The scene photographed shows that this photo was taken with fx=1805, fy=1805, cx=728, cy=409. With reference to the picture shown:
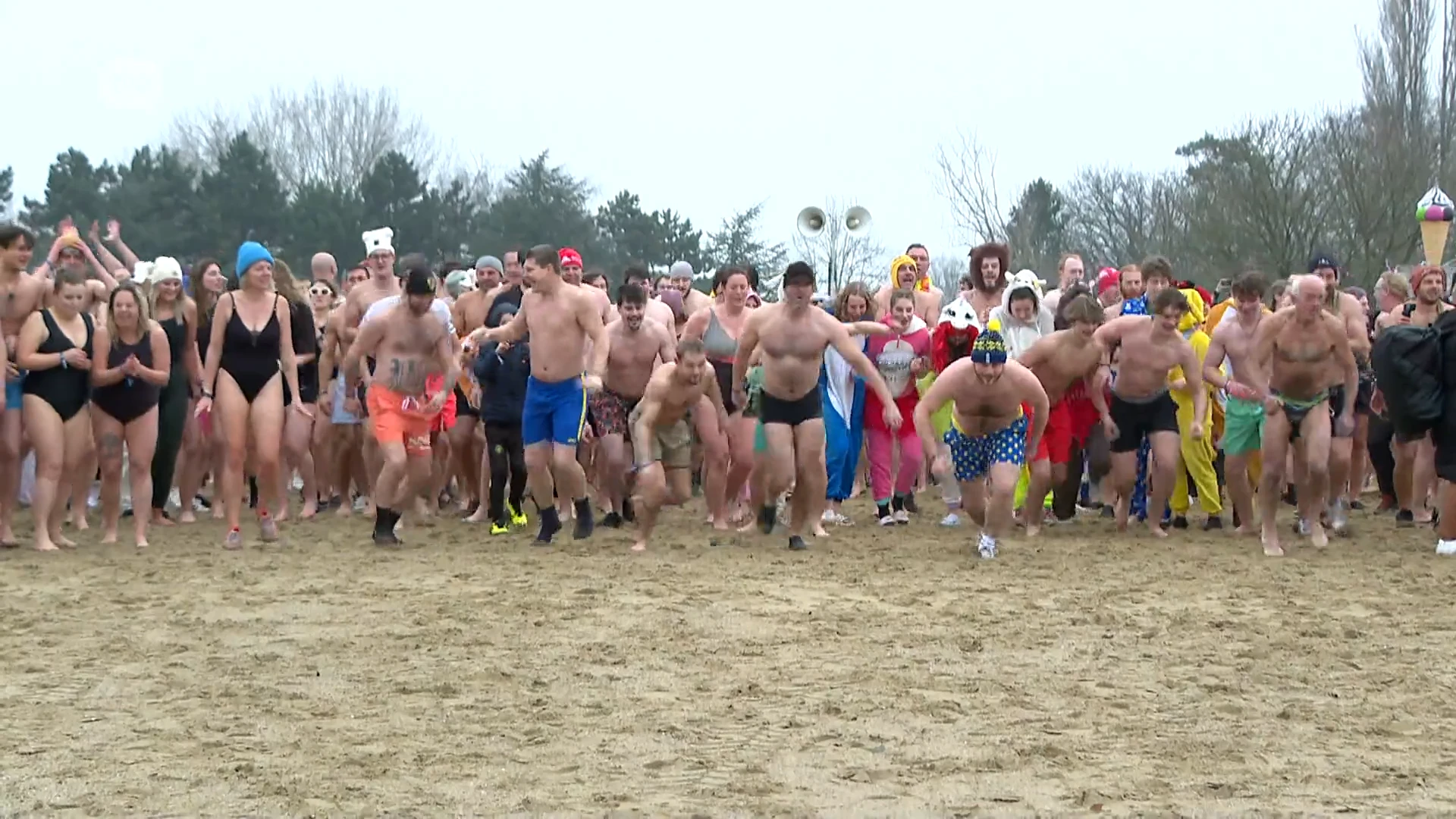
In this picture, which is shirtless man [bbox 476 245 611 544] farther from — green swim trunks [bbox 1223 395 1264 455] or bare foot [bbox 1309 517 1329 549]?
bare foot [bbox 1309 517 1329 549]

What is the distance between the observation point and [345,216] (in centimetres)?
4931

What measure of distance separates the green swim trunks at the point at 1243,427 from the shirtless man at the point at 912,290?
3.04 m

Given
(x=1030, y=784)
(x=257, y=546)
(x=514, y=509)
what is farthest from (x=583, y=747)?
(x=514, y=509)

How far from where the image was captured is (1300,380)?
11531 millimetres

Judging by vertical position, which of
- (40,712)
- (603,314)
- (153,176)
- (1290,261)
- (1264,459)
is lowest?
(40,712)

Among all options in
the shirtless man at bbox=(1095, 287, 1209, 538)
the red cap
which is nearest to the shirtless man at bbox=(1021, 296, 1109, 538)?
the shirtless man at bbox=(1095, 287, 1209, 538)

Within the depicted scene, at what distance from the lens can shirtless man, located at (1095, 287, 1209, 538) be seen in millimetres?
12203

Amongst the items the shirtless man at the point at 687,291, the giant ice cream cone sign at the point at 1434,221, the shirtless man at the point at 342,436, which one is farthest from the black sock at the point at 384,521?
the giant ice cream cone sign at the point at 1434,221

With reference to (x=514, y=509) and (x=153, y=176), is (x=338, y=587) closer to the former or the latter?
(x=514, y=509)

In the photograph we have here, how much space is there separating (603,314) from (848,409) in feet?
6.50

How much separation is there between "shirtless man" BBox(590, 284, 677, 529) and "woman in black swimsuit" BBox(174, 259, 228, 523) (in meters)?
2.80

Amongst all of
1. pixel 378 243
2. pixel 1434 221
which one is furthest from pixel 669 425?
pixel 1434 221

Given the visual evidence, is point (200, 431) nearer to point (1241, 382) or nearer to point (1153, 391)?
point (1153, 391)

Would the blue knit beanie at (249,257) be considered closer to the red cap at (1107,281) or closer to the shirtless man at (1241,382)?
the shirtless man at (1241,382)
